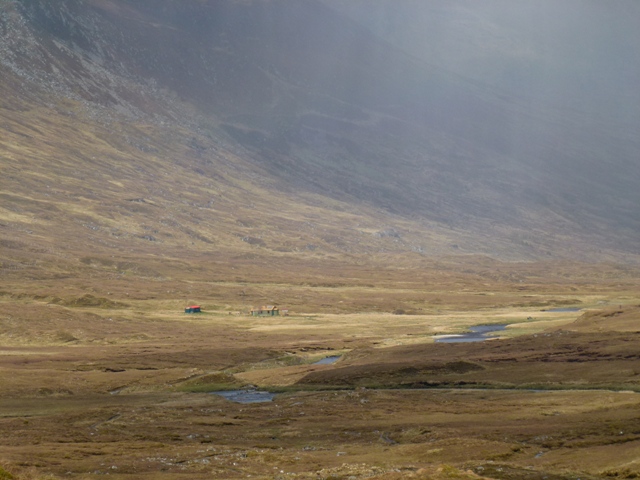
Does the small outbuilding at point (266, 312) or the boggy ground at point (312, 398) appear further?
the small outbuilding at point (266, 312)

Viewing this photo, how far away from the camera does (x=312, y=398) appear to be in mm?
74312

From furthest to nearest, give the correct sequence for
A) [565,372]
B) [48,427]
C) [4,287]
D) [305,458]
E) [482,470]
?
[4,287], [565,372], [48,427], [305,458], [482,470]

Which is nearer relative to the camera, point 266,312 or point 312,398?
point 312,398

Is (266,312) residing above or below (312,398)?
above

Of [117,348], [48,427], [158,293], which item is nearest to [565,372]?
[48,427]

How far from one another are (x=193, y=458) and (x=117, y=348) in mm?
68136

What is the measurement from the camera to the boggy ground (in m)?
47.0

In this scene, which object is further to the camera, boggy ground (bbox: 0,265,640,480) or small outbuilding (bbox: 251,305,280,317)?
small outbuilding (bbox: 251,305,280,317)

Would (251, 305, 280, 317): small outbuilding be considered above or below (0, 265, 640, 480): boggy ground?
above

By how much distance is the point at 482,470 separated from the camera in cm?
4138

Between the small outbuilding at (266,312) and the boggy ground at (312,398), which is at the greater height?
the small outbuilding at (266,312)

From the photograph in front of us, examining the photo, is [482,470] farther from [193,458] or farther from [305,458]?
[193,458]

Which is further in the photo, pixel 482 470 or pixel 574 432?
pixel 574 432

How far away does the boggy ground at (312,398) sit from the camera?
1852 inches
